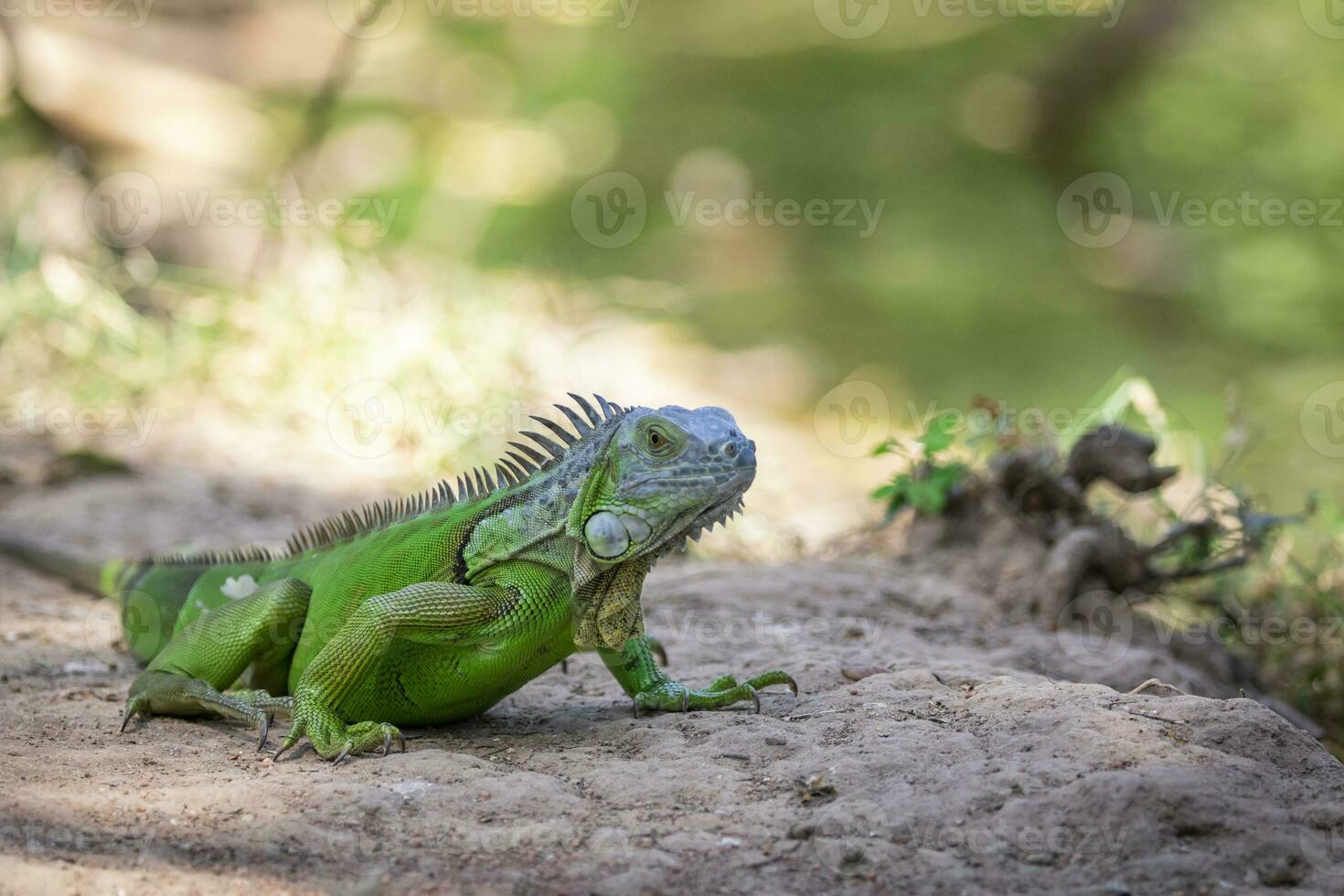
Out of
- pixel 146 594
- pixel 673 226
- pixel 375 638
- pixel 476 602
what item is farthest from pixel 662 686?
pixel 673 226

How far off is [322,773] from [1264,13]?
17.0m

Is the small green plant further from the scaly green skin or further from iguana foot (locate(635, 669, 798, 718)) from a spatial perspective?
the scaly green skin

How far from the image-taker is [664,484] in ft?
13.1

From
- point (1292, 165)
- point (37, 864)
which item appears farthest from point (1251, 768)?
point (1292, 165)

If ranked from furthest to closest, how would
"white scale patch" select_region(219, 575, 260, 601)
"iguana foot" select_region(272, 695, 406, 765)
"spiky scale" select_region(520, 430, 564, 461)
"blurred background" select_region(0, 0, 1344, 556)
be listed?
"blurred background" select_region(0, 0, 1344, 556) → "white scale patch" select_region(219, 575, 260, 601) → "spiky scale" select_region(520, 430, 564, 461) → "iguana foot" select_region(272, 695, 406, 765)

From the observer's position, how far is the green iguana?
4.06m

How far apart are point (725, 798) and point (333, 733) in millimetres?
1446

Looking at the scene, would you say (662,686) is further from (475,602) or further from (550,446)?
(550,446)

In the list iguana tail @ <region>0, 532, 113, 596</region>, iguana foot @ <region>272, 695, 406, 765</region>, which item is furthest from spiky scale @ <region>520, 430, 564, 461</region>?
iguana tail @ <region>0, 532, 113, 596</region>

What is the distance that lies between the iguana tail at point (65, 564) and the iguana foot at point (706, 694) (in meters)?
3.22

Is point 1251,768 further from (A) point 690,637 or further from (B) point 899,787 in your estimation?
(A) point 690,637

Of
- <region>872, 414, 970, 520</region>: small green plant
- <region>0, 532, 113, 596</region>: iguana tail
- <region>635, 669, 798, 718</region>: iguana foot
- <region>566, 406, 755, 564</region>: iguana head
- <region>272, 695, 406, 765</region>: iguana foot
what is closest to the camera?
<region>566, 406, 755, 564</region>: iguana head

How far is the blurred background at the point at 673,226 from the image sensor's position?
9969 mm

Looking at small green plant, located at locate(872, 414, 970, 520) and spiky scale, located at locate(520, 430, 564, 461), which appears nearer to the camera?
spiky scale, located at locate(520, 430, 564, 461)
